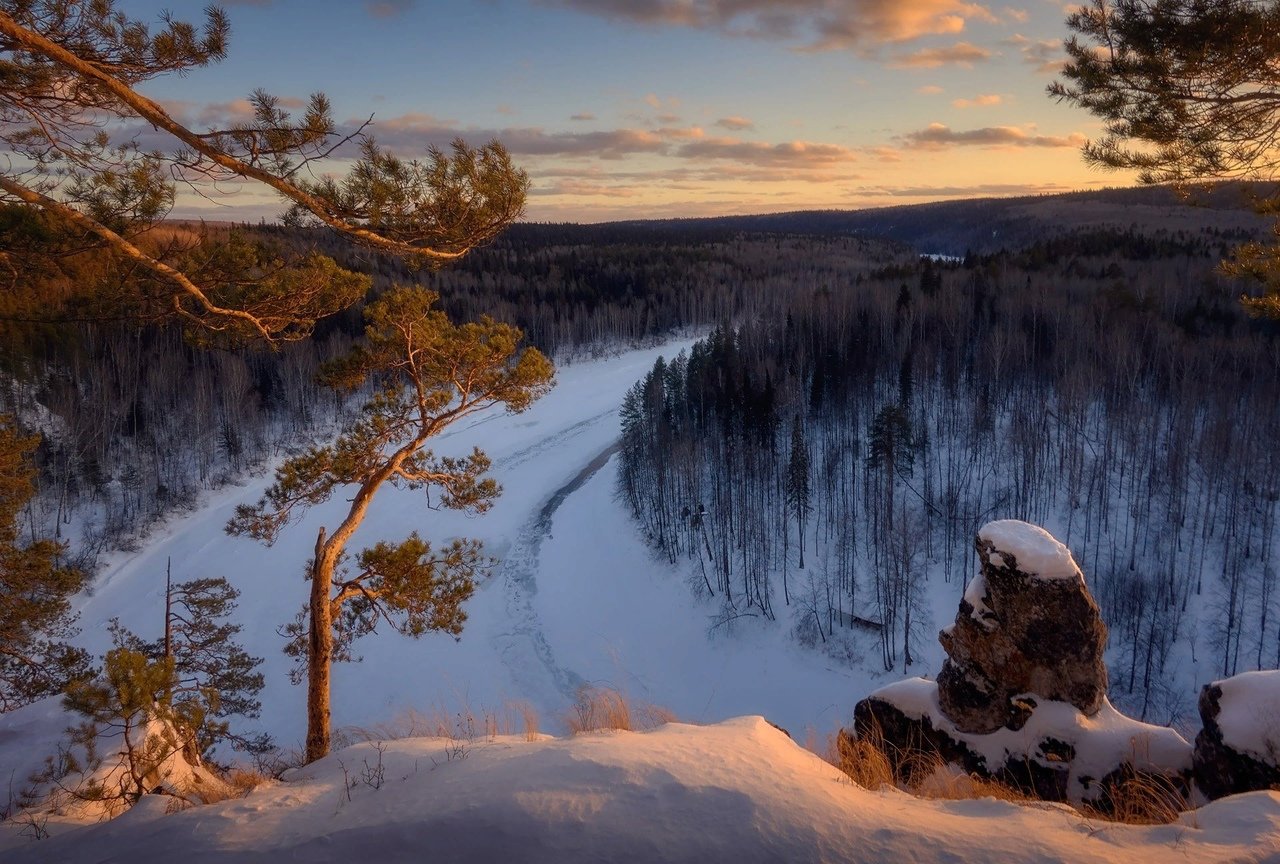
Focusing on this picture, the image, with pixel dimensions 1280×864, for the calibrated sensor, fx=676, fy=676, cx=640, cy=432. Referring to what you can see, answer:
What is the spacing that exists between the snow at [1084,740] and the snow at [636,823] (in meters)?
2.08

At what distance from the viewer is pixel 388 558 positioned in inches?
322

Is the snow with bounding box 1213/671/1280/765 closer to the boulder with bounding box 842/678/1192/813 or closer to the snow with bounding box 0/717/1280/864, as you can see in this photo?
the boulder with bounding box 842/678/1192/813

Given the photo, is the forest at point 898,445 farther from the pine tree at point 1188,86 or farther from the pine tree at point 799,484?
the pine tree at point 1188,86

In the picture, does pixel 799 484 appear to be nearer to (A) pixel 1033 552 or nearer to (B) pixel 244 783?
(A) pixel 1033 552

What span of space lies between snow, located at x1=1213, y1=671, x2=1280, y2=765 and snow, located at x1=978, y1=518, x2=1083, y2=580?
5.22 ft

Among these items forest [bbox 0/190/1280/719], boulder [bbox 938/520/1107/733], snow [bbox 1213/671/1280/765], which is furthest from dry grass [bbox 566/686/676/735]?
forest [bbox 0/190/1280/719]

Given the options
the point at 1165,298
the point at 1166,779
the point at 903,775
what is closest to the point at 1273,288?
the point at 1166,779

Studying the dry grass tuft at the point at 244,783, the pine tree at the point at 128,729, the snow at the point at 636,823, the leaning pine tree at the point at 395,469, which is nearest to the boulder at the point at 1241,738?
the snow at the point at 636,823

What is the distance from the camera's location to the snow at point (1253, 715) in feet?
17.9

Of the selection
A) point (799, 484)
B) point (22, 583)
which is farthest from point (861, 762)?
point (799, 484)

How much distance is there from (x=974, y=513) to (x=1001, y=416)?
932cm

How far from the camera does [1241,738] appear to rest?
5.55m

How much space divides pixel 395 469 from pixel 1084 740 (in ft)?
26.9

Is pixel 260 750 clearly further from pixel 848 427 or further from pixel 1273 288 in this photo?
pixel 848 427
